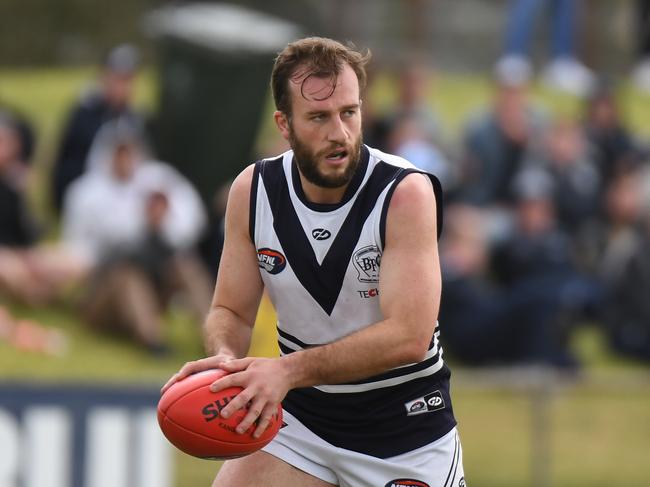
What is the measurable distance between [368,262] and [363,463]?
2.66 ft

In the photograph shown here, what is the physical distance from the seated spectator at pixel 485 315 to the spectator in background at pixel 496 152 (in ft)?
2.18

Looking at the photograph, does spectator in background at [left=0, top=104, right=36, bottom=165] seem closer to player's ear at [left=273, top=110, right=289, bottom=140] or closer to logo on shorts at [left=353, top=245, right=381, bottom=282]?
player's ear at [left=273, top=110, right=289, bottom=140]

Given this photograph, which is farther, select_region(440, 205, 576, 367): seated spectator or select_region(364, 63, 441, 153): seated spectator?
select_region(364, 63, 441, 153): seated spectator

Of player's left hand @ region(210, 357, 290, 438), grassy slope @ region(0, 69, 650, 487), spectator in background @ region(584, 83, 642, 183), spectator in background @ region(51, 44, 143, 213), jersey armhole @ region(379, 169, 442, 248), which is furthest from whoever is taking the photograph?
spectator in background @ region(584, 83, 642, 183)

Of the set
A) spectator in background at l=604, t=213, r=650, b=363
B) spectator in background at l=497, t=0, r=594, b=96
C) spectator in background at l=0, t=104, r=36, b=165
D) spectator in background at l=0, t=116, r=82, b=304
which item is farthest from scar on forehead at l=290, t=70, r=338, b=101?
spectator in background at l=497, t=0, r=594, b=96

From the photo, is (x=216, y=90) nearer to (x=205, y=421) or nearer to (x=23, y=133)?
(x=23, y=133)

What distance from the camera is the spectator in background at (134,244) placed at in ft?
37.9

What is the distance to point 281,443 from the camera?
527 centimetres

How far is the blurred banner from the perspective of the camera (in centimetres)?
943

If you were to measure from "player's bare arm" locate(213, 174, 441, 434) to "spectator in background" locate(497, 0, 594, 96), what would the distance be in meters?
11.0

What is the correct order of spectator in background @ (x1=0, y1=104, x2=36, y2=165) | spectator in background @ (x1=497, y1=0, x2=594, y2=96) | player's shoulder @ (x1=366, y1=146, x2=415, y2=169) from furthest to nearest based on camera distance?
spectator in background @ (x1=497, y1=0, x2=594, y2=96) → spectator in background @ (x1=0, y1=104, x2=36, y2=165) → player's shoulder @ (x1=366, y1=146, x2=415, y2=169)

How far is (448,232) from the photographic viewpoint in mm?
12078

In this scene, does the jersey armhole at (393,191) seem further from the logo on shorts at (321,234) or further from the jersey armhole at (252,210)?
the jersey armhole at (252,210)

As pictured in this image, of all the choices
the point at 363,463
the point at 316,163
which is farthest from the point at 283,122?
the point at 363,463
